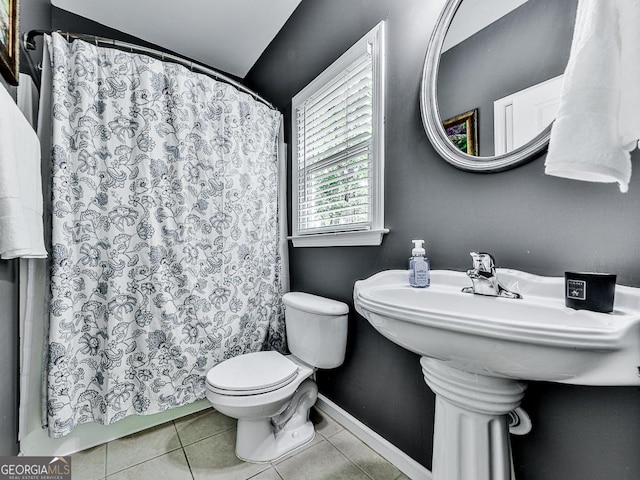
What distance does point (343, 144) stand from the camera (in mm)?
1445

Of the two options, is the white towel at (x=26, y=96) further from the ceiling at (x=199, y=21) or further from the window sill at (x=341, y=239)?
the window sill at (x=341, y=239)

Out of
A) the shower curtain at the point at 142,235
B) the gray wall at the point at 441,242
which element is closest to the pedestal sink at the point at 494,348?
the gray wall at the point at 441,242

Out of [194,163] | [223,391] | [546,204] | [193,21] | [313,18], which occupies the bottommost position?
[223,391]

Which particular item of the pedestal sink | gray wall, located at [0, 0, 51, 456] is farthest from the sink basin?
gray wall, located at [0, 0, 51, 456]

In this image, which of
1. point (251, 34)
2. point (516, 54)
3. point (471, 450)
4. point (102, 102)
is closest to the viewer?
point (471, 450)

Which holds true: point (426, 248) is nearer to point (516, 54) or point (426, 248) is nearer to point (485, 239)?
point (485, 239)

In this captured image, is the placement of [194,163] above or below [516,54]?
below

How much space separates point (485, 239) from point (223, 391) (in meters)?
1.16

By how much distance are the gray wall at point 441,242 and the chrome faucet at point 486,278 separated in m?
0.10

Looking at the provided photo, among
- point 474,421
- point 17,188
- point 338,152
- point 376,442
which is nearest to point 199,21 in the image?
point 338,152

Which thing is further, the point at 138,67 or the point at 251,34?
the point at 251,34

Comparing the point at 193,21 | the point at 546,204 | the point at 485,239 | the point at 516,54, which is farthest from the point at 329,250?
the point at 193,21

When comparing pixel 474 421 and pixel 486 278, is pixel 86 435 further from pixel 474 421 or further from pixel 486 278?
pixel 486 278

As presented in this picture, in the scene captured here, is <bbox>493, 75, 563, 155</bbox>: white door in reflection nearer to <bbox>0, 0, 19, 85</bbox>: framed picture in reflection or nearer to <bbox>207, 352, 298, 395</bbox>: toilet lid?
<bbox>207, 352, 298, 395</bbox>: toilet lid
